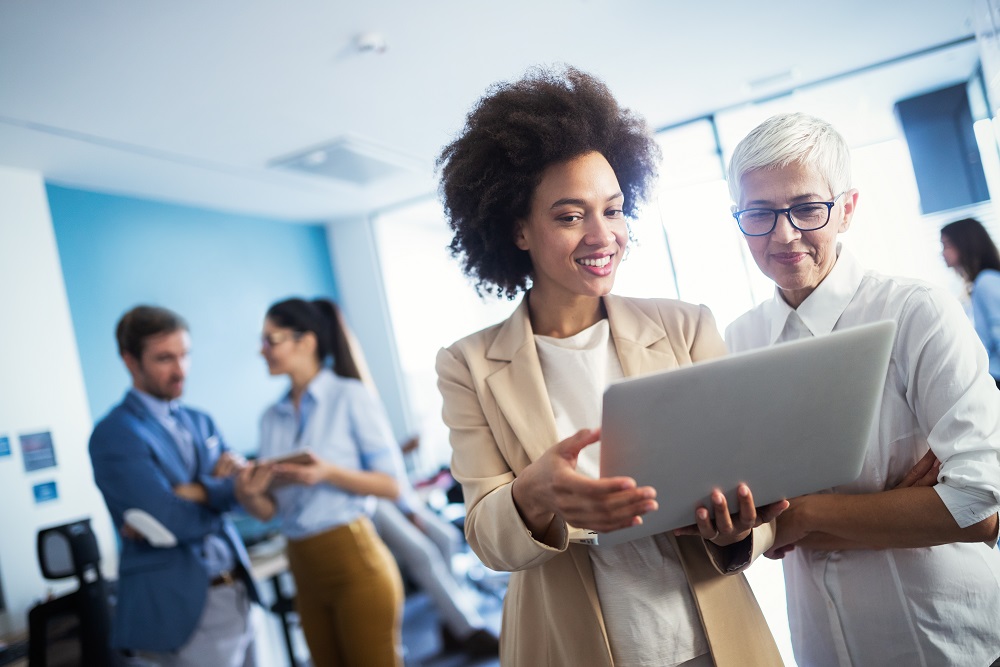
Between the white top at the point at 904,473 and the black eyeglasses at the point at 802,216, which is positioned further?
the black eyeglasses at the point at 802,216

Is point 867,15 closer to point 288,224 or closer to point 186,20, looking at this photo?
point 186,20

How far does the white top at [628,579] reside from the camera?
1173 mm

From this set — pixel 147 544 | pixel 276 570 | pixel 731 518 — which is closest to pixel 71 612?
pixel 147 544

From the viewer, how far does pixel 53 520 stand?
12.4 ft

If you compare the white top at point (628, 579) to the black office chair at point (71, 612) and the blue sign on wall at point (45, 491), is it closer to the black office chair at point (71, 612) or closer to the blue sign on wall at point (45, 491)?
the black office chair at point (71, 612)

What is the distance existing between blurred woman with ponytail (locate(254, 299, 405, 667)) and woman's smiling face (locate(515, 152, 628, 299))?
1415 mm

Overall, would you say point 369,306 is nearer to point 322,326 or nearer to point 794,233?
point 322,326

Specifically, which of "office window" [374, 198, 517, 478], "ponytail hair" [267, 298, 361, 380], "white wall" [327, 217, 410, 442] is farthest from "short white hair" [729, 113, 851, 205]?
"white wall" [327, 217, 410, 442]

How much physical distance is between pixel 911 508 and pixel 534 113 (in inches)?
37.4

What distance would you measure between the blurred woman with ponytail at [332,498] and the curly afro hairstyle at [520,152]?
1.23 m

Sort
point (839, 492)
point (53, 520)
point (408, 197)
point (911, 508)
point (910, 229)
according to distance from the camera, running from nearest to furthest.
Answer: point (911, 508), point (839, 492), point (53, 520), point (910, 229), point (408, 197)

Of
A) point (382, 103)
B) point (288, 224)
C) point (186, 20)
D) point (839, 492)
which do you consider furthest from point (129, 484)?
point (288, 224)

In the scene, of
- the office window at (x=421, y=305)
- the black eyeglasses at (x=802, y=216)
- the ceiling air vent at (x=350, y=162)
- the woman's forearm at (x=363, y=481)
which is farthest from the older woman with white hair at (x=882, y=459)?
the office window at (x=421, y=305)

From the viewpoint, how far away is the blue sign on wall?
12.3 feet
